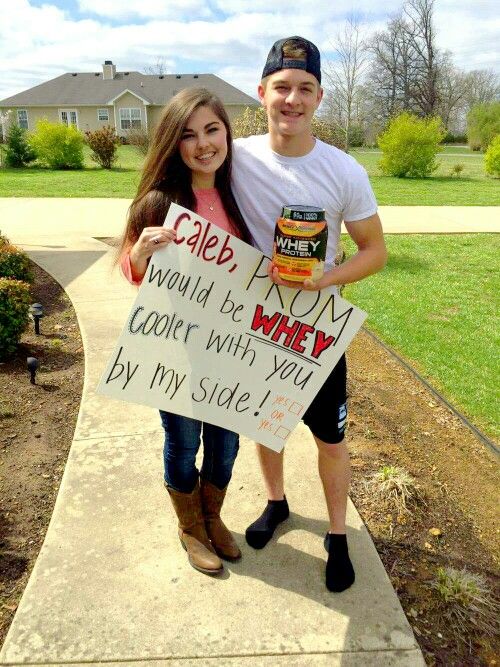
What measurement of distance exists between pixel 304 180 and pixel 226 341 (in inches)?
24.7

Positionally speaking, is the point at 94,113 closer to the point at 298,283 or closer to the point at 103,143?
the point at 103,143

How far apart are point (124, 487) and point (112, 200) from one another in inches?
497

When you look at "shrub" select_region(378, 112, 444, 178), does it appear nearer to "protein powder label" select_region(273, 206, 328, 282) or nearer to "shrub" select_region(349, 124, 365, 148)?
"shrub" select_region(349, 124, 365, 148)

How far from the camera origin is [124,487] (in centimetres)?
278

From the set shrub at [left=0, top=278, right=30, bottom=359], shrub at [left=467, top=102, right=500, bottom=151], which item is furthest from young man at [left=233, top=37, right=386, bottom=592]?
shrub at [left=467, top=102, right=500, bottom=151]

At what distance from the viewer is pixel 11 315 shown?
4.18 meters

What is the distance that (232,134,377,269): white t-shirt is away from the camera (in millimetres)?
1887

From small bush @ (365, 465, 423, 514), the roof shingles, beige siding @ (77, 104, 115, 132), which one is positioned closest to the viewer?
small bush @ (365, 465, 423, 514)

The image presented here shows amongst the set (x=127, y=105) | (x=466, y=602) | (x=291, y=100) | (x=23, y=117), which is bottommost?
(x=466, y=602)

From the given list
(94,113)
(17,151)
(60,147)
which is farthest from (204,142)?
(94,113)

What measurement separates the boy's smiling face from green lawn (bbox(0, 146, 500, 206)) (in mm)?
13136

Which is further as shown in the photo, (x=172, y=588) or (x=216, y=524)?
(x=216, y=524)

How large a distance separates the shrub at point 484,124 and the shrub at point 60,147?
25887mm

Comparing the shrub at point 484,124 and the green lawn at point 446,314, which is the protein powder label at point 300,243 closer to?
the green lawn at point 446,314
